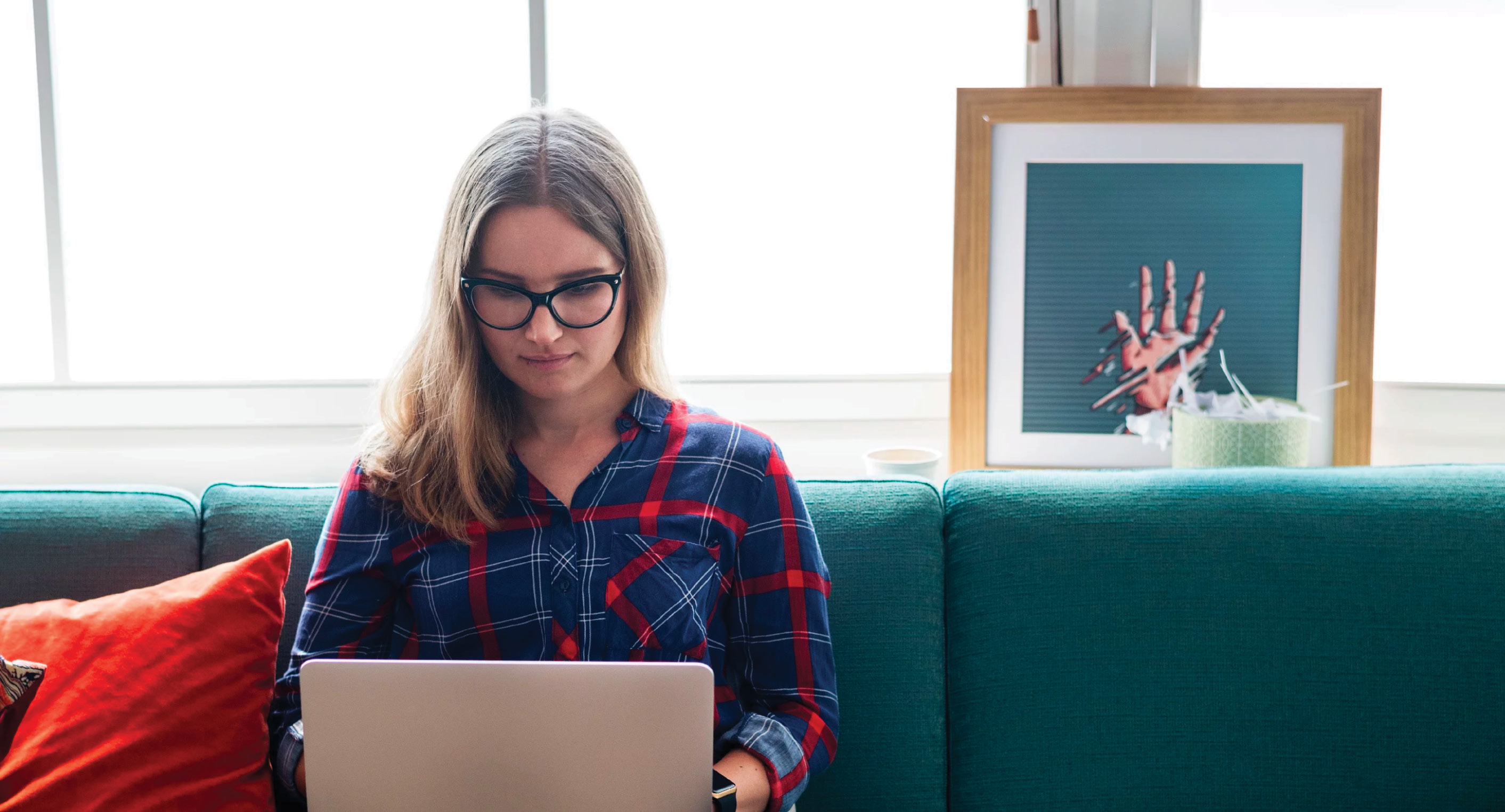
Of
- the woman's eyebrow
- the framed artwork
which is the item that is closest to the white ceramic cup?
the framed artwork

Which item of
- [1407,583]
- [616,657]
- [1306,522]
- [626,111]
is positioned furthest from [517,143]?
[1407,583]

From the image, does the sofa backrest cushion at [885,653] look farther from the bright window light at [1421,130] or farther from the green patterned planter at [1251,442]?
the bright window light at [1421,130]

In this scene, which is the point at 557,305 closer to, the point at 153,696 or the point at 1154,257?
the point at 153,696

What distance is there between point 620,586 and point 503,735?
27 cm

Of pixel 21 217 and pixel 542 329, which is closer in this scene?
pixel 542 329

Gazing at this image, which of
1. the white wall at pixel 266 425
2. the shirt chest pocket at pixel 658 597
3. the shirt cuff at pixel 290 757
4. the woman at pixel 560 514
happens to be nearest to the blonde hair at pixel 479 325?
the woman at pixel 560 514

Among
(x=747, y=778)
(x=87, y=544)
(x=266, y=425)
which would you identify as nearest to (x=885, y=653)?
(x=747, y=778)

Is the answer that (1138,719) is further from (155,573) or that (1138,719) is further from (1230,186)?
(155,573)

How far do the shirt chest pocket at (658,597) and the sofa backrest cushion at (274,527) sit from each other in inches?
17.3

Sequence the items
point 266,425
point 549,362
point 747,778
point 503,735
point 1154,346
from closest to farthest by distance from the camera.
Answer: point 503,735 → point 747,778 → point 549,362 → point 1154,346 → point 266,425

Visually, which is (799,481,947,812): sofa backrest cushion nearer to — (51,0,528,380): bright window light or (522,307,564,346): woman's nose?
(522,307,564,346): woman's nose

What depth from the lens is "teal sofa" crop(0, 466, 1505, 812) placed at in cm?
122

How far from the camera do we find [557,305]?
1.08 meters

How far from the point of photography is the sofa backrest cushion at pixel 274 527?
4.19 feet
